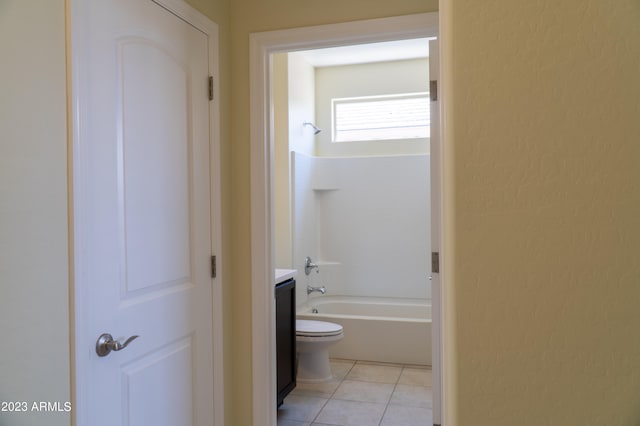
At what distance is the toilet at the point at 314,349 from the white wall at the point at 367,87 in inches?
78.8

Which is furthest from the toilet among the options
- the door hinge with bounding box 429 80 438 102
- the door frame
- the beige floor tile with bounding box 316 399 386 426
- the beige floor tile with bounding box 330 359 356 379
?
the door frame

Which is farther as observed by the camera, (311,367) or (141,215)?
(311,367)

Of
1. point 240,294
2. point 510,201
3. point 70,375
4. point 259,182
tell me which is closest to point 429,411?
point 240,294

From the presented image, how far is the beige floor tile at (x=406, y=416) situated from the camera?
2.74 m

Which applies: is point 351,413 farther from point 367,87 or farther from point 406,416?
point 367,87

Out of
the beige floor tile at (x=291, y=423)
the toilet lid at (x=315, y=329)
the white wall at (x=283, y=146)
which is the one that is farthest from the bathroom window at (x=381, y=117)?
the beige floor tile at (x=291, y=423)

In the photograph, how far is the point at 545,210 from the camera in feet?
1.62

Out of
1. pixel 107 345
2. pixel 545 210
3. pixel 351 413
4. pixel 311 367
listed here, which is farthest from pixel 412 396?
pixel 545 210

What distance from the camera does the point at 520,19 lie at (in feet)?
1.65

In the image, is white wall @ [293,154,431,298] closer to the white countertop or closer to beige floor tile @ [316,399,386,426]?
the white countertop

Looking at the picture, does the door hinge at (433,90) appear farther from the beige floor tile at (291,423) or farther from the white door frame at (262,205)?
the beige floor tile at (291,423)

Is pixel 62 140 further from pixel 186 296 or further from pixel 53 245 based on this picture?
pixel 186 296

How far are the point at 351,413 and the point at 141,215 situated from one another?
2020 millimetres

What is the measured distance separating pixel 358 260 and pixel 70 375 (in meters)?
3.56
